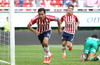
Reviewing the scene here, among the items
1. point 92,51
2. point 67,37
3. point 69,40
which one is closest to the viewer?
point 92,51

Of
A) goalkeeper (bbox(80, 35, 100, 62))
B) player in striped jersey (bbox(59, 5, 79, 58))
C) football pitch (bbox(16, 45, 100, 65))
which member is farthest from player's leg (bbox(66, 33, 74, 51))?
goalkeeper (bbox(80, 35, 100, 62))

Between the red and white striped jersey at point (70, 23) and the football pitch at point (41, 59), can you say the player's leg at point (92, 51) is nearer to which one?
the football pitch at point (41, 59)

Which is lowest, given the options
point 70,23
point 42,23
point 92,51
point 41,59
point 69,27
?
point 41,59

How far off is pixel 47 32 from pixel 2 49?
184 inches

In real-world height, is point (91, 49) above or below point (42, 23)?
below

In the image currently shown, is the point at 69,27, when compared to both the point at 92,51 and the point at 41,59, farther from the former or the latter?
the point at 92,51

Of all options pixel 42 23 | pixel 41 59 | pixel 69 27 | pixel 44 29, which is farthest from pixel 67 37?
pixel 42 23

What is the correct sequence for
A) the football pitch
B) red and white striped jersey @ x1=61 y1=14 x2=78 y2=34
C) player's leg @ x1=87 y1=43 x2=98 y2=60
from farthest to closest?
1. red and white striped jersey @ x1=61 y1=14 x2=78 y2=34
2. player's leg @ x1=87 y1=43 x2=98 y2=60
3. the football pitch

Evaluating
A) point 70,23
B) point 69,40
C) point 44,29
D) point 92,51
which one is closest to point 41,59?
point 44,29

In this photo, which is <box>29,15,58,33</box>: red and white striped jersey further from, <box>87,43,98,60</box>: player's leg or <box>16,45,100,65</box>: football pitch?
<box>87,43,98,60</box>: player's leg

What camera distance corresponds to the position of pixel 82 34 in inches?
1104

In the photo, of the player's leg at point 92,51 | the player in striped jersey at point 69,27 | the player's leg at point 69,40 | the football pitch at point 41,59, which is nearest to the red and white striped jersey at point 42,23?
the football pitch at point 41,59

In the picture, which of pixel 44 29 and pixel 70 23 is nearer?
pixel 44 29

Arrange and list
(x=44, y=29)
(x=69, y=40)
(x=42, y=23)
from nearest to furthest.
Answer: (x=42, y=23) < (x=44, y=29) < (x=69, y=40)
